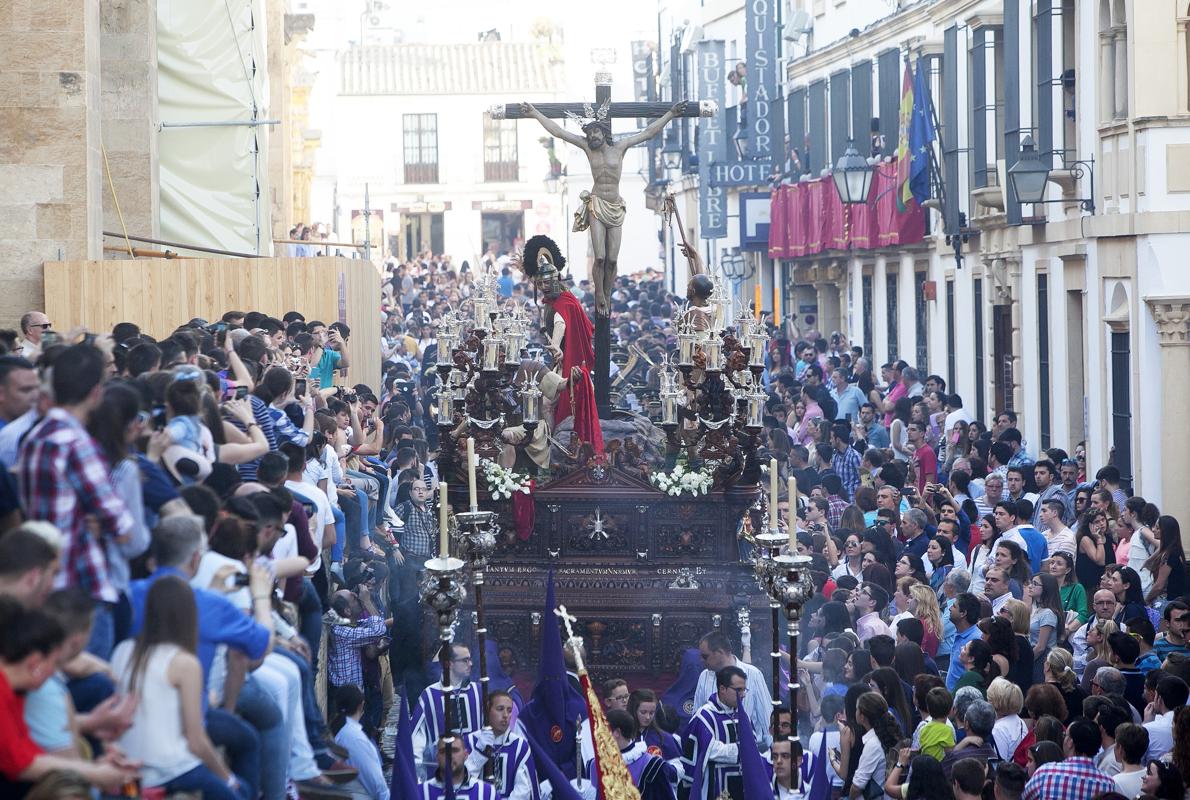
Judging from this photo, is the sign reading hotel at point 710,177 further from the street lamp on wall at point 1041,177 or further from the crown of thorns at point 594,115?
the crown of thorns at point 594,115

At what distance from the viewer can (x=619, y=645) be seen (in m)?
11.9

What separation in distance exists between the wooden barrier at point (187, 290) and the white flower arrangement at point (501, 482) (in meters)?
3.53

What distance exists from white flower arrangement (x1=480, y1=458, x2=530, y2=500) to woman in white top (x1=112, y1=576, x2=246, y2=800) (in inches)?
273

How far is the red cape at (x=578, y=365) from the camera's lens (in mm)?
12562

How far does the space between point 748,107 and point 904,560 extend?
937 inches

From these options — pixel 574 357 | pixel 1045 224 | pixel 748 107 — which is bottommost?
pixel 574 357

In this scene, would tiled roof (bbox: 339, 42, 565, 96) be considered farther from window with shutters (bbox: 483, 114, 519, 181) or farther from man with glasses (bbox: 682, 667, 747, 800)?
man with glasses (bbox: 682, 667, 747, 800)

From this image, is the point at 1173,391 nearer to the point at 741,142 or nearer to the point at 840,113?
the point at 840,113

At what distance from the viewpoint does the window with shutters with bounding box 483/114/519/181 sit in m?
66.6

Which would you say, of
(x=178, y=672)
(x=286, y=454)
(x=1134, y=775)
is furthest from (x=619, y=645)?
(x=178, y=672)

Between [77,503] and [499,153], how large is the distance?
62199mm

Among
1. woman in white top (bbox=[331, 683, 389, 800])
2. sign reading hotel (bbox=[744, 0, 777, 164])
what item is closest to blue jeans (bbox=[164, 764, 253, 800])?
woman in white top (bbox=[331, 683, 389, 800])

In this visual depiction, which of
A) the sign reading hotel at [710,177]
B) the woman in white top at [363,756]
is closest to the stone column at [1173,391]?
the woman in white top at [363,756]

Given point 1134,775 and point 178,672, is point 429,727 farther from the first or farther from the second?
point 178,672
